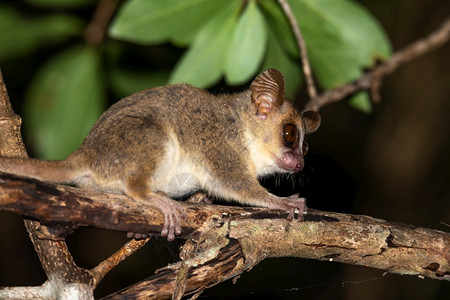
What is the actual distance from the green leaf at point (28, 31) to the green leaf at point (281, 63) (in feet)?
5.67

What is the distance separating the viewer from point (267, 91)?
175 inches

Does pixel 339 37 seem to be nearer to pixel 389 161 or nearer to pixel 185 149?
pixel 185 149

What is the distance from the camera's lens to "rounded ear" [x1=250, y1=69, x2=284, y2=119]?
4.29 metres

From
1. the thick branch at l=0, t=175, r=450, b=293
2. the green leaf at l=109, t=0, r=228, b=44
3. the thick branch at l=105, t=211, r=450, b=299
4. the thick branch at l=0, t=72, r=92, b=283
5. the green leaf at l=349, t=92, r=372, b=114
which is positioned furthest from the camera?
the green leaf at l=349, t=92, r=372, b=114

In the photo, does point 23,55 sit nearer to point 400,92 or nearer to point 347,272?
point 347,272

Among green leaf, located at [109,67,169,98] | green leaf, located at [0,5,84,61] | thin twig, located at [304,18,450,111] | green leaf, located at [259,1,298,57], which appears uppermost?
green leaf, located at [0,5,84,61]

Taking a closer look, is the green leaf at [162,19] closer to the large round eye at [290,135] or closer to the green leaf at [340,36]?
the green leaf at [340,36]

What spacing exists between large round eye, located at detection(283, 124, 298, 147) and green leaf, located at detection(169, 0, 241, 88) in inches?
26.0

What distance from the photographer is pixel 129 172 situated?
12.2 ft

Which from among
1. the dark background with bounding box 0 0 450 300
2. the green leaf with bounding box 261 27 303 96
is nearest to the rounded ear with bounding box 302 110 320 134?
the green leaf with bounding box 261 27 303 96

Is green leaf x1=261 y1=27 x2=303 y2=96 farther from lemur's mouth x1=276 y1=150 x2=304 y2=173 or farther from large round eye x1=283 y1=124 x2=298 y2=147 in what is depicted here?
lemur's mouth x1=276 y1=150 x2=304 y2=173

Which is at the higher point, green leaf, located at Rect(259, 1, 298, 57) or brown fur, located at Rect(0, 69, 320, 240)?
green leaf, located at Rect(259, 1, 298, 57)

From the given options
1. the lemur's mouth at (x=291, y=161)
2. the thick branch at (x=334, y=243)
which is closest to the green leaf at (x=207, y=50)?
the lemur's mouth at (x=291, y=161)

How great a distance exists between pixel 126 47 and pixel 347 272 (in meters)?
4.12
